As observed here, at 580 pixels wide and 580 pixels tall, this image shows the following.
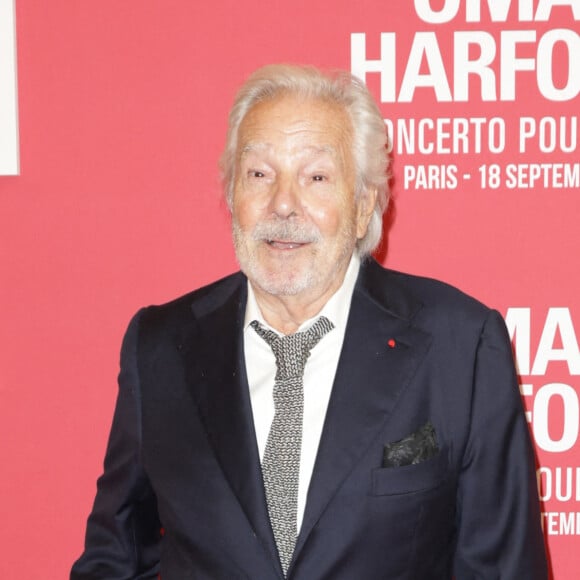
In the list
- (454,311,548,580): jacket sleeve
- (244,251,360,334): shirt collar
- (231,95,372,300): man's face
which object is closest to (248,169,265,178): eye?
(231,95,372,300): man's face

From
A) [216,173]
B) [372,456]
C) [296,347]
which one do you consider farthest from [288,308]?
[216,173]

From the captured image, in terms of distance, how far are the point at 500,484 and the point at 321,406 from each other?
0.31 metres

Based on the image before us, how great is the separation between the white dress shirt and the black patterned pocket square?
12cm

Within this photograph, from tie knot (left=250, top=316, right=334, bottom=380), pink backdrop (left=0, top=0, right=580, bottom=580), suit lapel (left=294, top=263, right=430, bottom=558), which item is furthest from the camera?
pink backdrop (left=0, top=0, right=580, bottom=580)

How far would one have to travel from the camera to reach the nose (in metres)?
1.43

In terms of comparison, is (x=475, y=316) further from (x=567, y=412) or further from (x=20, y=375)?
(x=20, y=375)

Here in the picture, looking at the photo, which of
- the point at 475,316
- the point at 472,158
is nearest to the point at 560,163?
the point at 472,158

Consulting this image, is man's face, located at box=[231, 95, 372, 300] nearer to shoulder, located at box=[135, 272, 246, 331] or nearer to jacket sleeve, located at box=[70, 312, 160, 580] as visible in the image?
shoulder, located at box=[135, 272, 246, 331]

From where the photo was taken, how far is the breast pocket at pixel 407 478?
4.57ft

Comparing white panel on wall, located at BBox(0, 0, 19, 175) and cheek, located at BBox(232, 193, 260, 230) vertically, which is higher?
white panel on wall, located at BBox(0, 0, 19, 175)

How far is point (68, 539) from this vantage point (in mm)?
1973

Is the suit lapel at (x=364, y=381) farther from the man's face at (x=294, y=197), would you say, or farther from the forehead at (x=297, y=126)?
the forehead at (x=297, y=126)

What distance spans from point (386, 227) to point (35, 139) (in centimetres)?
75

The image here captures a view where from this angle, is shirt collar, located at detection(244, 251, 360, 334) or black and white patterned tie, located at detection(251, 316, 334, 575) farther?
shirt collar, located at detection(244, 251, 360, 334)
